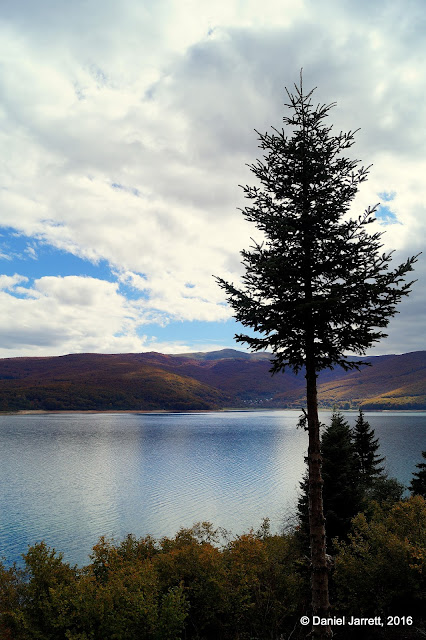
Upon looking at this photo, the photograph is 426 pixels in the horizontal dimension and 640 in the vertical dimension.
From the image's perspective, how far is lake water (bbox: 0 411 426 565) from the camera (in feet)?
149

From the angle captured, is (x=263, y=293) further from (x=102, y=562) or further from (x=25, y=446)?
(x=25, y=446)

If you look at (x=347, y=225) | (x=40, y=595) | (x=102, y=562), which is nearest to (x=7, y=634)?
(x=40, y=595)

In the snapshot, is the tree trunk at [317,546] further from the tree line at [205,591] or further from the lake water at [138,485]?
the lake water at [138,485]

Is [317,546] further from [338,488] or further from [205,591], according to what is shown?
[338,488]

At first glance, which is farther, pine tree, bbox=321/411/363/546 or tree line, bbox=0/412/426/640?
pine tree, bbox=321/411/363/546

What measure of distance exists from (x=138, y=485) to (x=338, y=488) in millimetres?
47181

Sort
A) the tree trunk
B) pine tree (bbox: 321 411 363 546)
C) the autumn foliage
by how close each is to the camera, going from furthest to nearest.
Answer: pine tree (bbox: 321 411 363 546) < the autumn foliage < the tree trunk

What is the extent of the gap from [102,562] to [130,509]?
37.3 meters

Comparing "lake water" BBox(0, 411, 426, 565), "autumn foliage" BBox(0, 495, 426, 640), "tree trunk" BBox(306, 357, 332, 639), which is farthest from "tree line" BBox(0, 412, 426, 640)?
→ "lake water" BBox(0, 411, 426, 565)

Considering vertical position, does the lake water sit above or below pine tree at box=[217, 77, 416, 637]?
below

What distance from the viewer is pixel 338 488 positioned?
3030cm

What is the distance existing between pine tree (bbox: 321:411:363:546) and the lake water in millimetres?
18504

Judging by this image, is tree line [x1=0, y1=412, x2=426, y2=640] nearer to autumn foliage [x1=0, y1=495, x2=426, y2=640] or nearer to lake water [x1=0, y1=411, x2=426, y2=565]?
autumn foliage [x1=0, y1=495, x2=426, y2=640]

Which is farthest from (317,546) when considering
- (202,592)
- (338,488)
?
(338,488)
